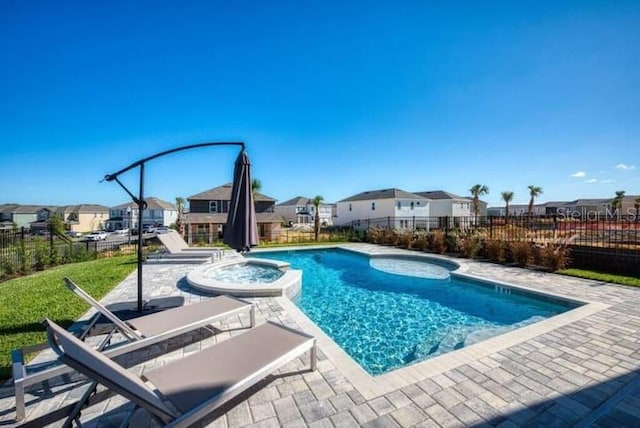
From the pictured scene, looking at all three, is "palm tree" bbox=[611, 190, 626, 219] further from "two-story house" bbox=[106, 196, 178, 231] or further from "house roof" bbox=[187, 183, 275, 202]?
"two-story house" bbox=[106, 196, 178, 231]

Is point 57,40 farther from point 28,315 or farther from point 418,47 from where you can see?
point 418,47

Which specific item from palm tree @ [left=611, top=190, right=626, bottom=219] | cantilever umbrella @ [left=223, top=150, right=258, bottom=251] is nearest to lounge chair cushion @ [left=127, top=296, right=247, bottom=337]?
cantilever umbrella @ [left=223, top=150, right=258, bottom=251]

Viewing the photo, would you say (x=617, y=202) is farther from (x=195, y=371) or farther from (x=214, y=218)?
(x=195, y=371)

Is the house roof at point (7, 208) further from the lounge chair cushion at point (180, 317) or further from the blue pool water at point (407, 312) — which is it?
the lounge chair cushion at point (180, 317)

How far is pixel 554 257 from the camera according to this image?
951 centimetres

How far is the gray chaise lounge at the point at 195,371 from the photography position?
6.31 feet

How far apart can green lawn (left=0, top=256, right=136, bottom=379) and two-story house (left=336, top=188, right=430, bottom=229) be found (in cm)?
2395

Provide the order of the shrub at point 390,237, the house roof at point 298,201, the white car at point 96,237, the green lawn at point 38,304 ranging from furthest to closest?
the house roof at point 298,201 < the white car at point 96,237 < the shrub at point 390,237 < the green lawn at point 38,304

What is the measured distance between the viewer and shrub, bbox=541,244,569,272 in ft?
31.2

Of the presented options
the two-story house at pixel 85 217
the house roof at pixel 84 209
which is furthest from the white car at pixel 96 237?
the house roof at pixel 84 209

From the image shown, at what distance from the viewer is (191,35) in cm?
877

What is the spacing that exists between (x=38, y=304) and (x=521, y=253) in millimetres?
14393

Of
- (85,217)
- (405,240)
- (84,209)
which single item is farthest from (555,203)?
(84,209)

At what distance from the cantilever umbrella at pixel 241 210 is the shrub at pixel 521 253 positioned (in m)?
10.5
